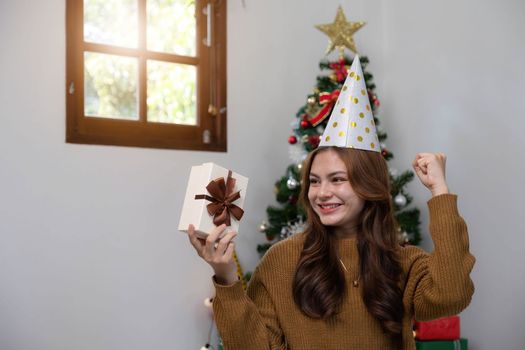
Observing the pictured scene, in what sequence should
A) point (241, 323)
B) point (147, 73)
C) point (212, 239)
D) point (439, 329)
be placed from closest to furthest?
point (212, 239) → point (241, 323) → point (439, 329) → point (147, 73)

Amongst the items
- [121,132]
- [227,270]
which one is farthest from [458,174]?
[227,270]

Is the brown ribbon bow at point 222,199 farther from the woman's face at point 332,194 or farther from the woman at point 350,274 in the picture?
the woman's face at point 332,194

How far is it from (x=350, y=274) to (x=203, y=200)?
50cm

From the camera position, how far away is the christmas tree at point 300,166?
121 inches

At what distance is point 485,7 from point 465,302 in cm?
213

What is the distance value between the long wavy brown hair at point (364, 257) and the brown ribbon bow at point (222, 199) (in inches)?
12.2

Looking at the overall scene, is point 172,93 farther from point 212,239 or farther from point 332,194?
point 212,239

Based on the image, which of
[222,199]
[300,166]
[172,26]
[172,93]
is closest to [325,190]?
[222,199]

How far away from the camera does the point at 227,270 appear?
1.44 m

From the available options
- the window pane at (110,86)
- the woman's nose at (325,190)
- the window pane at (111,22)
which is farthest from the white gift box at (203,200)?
the window pane at (111,22)

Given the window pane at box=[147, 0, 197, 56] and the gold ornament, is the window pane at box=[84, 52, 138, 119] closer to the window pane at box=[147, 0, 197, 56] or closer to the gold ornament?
the window pane at box=[147, 0, 197, 56]

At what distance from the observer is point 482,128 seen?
316cm

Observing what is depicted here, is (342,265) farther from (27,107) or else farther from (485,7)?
(485,7)

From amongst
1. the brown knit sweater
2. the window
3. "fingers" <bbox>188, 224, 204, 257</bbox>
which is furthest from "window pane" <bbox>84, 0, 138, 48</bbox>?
"fingers" <bbox>188, 224, 204, 257</bbox>
